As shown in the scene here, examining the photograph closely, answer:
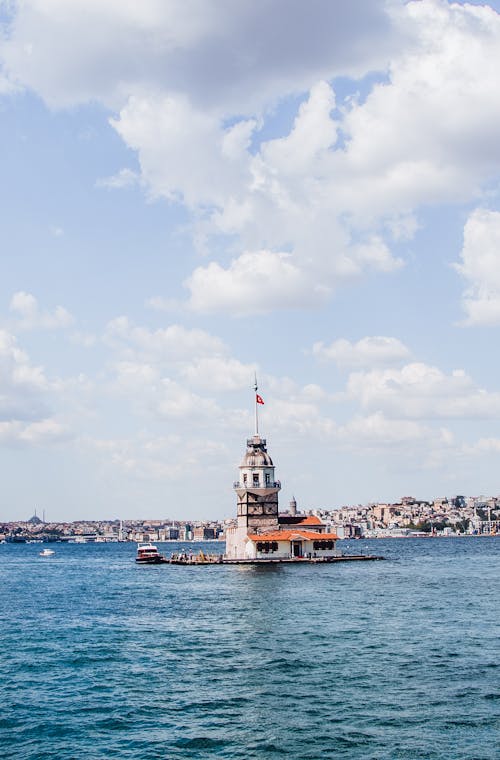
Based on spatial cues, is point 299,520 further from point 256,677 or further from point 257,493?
point 256,677

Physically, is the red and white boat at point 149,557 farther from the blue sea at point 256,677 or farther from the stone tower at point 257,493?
the blue sea at point 256,677

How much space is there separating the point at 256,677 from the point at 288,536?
73.9m

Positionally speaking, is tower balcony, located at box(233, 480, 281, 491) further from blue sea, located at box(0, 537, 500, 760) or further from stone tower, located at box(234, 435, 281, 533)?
blue sea, located at box(0, 537, 500, 760)

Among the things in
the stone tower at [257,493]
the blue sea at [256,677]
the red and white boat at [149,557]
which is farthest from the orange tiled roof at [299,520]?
the blue sea at [256,677]

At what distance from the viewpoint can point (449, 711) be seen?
97.6 feet

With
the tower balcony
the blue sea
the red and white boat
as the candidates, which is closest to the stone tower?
the tower balcony

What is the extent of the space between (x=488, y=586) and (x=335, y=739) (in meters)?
56.4

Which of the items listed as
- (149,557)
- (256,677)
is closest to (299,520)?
(149,557)

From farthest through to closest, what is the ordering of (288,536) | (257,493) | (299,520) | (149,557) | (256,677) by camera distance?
(149,557), (299,520), (257,493), (288,536), (256,677)

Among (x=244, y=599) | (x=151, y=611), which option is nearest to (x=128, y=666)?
(x=151, y=611)

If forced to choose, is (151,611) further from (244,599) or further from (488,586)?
(488,586)

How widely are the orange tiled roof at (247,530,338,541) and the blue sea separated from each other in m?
37.6

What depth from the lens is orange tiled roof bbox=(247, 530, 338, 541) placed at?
109 metres

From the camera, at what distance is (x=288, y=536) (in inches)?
4326
